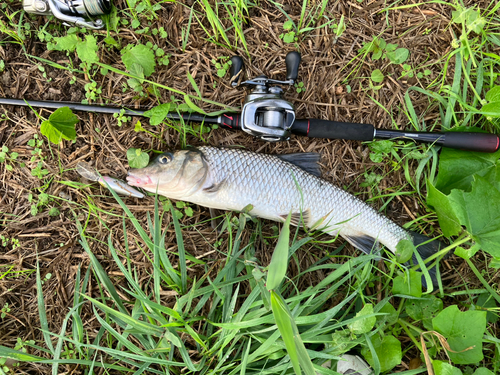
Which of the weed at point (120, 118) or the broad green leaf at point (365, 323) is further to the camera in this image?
the weed at point (120, 118)

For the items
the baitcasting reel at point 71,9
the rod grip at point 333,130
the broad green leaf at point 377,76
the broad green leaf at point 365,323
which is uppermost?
the baitcasting reel at point 71,9

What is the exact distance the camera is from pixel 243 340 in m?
2.37

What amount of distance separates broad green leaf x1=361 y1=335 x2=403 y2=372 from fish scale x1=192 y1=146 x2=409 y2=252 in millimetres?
721

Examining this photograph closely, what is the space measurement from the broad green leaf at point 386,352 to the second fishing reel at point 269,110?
1.76m

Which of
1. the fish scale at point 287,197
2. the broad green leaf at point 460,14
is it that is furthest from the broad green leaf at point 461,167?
the broad green leaf at point 460,14

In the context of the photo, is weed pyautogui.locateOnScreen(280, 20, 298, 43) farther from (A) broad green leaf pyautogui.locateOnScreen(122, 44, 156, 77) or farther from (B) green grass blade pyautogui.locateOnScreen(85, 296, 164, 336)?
(B) green grass blade pyautogui.locateOnScreen(85, 296, 164, 336)

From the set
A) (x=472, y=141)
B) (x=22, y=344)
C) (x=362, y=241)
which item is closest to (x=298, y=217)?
(x=362, y=241)

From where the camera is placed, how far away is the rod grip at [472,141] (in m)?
2.59

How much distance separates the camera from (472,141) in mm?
2605

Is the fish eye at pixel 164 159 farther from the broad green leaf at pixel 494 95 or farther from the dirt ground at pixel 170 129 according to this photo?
the broad green leaf at pixel 494 95

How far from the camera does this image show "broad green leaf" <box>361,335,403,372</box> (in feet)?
7.56

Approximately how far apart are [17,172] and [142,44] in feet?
5.17

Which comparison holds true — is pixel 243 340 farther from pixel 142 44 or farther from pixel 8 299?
pixel 142 44

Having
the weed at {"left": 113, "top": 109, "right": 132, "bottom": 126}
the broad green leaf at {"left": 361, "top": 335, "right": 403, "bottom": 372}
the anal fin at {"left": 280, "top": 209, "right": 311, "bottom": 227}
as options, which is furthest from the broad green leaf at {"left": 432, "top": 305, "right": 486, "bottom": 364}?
the weed at {"left": 113, "top": 109, "right": 132, "bottom": 126}
